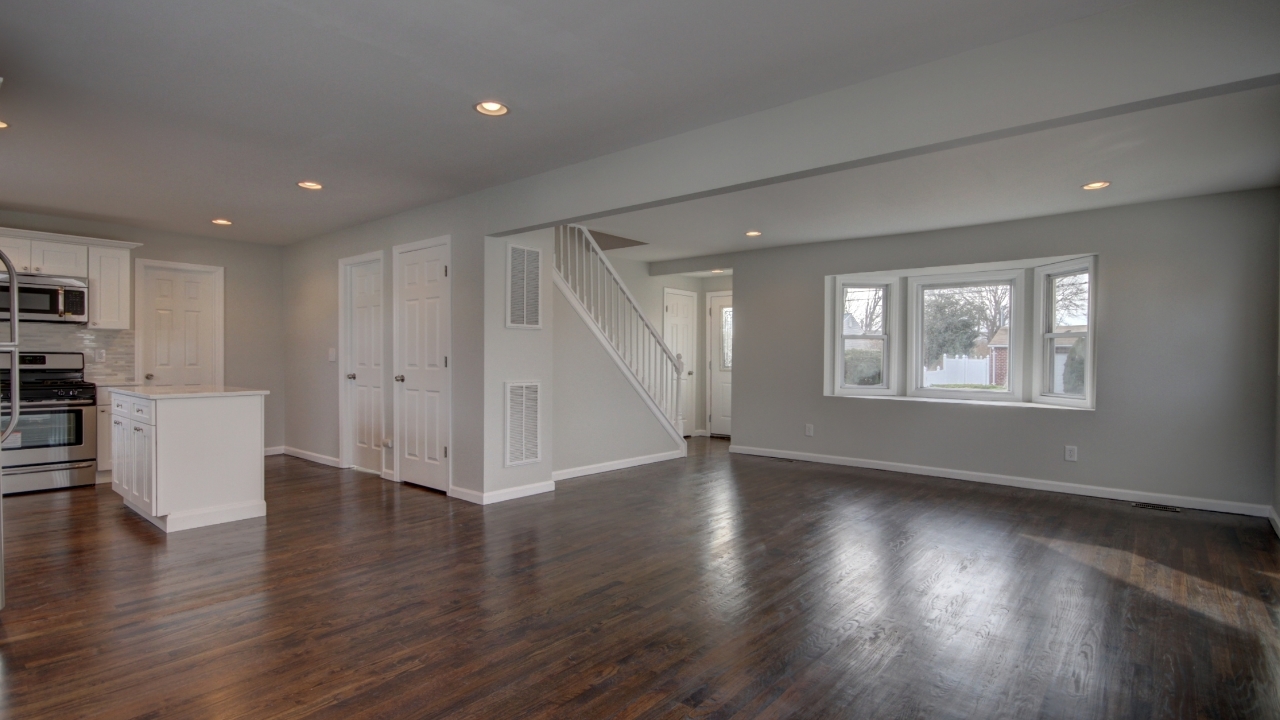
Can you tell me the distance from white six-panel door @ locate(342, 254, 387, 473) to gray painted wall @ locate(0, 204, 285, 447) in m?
0.49

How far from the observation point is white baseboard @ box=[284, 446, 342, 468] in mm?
6364

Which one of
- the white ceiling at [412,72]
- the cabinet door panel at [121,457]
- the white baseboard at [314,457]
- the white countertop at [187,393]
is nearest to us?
the white ceiling at [412,72]

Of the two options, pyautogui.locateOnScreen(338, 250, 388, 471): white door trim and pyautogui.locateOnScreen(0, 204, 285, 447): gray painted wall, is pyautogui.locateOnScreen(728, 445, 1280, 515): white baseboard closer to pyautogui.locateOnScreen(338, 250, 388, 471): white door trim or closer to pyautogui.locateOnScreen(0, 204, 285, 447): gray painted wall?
pyautogui.locateOnScreen(338, 250, 388, 471): white door trim

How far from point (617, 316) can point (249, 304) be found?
4.14m

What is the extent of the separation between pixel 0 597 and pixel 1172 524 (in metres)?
6.70

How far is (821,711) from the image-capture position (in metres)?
2.07

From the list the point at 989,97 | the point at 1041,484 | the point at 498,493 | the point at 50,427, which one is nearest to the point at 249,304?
the point at 50,427

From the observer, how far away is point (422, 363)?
5375 mm

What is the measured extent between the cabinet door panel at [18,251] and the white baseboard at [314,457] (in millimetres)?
2808

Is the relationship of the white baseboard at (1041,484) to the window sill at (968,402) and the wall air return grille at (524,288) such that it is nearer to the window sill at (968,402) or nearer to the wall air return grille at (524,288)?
the window sill at (968,402)

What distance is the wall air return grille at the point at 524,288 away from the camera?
501 centimetres

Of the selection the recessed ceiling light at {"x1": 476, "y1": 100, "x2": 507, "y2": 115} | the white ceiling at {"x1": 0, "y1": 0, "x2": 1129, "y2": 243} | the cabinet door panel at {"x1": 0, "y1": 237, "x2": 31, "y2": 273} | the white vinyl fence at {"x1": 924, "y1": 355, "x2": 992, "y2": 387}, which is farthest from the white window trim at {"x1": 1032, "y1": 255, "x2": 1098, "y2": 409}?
the cabinet door panel at {"x1": 0, "y1": 237, "x2": 31, "y2": 273}

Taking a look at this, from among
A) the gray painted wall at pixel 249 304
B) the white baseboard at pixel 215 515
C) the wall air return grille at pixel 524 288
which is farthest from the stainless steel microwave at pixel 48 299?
the wall air return grille at pixel 524 288

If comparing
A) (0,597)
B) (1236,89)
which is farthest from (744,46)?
(0,597)
